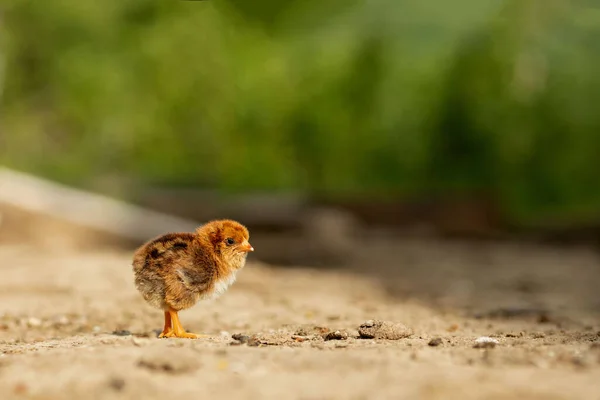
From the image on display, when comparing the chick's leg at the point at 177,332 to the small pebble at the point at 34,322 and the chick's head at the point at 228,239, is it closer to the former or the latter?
the chick's head at the point at 228,239

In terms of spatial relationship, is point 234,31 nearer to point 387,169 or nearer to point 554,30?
point 387,169

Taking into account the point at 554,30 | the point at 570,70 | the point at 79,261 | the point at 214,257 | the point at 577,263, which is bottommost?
the point at 214,257

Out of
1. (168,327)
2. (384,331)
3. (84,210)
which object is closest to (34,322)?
(168,327)

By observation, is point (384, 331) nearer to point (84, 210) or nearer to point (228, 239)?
point (228, 239)

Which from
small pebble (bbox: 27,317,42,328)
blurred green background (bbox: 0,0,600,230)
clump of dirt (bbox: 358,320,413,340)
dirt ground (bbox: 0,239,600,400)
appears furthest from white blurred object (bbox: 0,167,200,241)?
clump of dirt (bbox: 358,320,413,340)

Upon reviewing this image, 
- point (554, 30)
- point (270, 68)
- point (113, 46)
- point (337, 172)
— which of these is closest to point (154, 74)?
point (113, 46)

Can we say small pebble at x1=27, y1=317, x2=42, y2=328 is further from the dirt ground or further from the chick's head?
the chick's head

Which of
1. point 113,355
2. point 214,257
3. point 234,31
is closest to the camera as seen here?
point 113,355

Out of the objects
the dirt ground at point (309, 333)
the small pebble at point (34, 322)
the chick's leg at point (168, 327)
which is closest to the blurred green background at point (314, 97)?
the dirt ground at point (309, 333)
